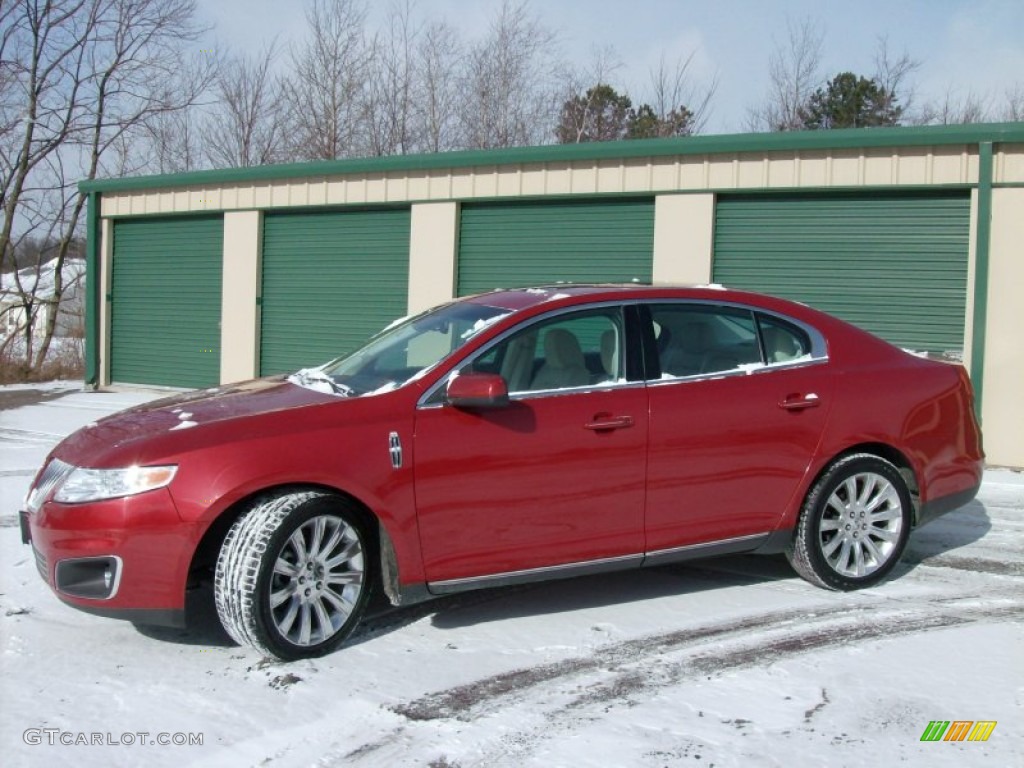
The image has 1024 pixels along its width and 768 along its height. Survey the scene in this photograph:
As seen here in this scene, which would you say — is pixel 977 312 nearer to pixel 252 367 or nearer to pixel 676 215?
pixel 676 215

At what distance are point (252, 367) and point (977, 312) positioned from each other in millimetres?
9781

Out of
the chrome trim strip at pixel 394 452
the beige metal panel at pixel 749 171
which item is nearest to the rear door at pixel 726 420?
the chrome trim strip at pixel 394 452

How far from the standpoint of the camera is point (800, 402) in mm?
5090

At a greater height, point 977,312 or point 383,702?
point 977,312

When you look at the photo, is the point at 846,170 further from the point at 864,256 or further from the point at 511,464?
the point at 511,464

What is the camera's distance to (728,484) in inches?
193

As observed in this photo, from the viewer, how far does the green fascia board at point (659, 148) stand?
9477 millimetres


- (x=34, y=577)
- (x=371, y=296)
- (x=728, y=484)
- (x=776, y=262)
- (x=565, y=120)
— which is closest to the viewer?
(x=728, y=484)

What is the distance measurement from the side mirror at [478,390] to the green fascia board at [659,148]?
683 centimetres

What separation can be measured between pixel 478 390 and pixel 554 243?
7.82 metres

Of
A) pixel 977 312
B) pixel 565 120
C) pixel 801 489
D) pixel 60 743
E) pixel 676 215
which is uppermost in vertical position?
pixel 565 120

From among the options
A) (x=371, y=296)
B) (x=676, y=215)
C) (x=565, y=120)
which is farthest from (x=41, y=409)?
(x=565, y=120)

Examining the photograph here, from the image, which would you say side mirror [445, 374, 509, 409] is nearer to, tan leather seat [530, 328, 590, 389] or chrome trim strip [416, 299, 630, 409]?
chrome trim strip [416, 299, 630, 409]

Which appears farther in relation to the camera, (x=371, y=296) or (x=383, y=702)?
(x=371, y=296)
